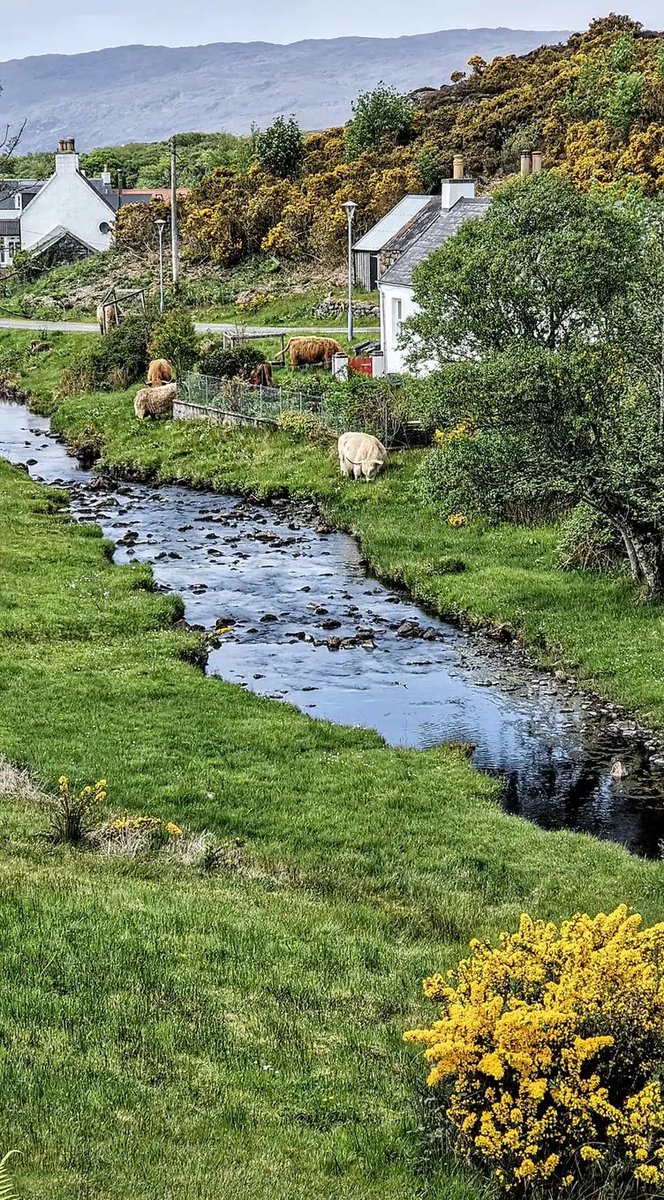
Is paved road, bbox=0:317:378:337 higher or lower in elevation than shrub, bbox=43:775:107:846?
higher

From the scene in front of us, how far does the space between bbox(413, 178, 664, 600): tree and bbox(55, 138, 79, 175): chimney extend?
8047 cm

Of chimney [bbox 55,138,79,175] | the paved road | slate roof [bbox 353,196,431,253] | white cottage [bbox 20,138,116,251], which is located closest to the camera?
slate roof [bbox 353,196,431,253]

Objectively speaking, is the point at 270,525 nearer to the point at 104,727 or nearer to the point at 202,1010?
the point at 104,727

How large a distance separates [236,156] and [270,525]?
2651 inches

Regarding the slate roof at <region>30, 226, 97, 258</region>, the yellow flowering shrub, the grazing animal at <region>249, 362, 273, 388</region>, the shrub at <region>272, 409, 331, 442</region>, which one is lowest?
the yellow flowering shrub

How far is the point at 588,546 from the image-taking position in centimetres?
3209

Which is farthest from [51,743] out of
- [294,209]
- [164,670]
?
[294,209]

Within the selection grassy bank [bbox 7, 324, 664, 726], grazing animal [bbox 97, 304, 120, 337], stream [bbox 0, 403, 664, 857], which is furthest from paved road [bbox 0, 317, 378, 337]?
stream [bbox 0, 403, 664, 857]

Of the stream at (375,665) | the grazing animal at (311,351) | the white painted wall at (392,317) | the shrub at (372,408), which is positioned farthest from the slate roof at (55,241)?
the stream at (375,665)

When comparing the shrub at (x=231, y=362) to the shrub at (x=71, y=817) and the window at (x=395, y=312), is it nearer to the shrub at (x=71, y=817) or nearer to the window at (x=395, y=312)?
the window at (x=395, y=312)

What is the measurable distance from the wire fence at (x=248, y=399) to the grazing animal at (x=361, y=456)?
2971 millimetres

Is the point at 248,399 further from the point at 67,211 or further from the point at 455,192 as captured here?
the point at 67,211

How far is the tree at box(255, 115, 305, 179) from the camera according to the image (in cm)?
8956

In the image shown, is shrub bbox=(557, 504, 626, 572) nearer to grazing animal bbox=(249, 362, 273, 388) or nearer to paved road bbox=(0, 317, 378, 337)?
grazing animal bbox=(249, 362, 273, 388)
